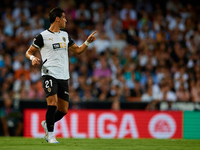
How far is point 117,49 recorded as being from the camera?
15914 millimetres

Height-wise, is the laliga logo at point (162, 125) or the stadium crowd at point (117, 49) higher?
the stadium crowd at point (117, 49)

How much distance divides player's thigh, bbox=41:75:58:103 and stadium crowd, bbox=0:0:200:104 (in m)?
5.48

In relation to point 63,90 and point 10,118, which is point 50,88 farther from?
point 10,118

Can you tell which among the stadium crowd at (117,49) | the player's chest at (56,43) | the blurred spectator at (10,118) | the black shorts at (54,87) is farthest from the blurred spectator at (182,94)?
the player's chest at (56,43)

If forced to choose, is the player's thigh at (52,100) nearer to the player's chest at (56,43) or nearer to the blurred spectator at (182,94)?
the player's chest at (56,43)

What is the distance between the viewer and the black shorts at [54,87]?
698 cm

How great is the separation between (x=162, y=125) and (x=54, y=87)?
5.95m

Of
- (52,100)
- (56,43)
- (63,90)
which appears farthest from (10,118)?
(56,43)

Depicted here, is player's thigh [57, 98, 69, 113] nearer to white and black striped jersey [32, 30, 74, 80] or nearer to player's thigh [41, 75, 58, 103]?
player's thigh [41, 75, 58, 103]

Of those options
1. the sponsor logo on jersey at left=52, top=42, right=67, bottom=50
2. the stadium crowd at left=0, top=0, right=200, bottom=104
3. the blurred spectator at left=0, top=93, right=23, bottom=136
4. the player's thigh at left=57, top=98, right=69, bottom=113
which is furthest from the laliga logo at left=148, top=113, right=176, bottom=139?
the sponsor logo on jersey at left=52, top=42, right=67, bottom=50

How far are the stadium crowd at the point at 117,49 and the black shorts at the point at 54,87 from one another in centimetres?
524

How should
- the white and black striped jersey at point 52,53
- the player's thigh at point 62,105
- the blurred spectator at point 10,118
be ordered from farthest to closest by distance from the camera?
the blurred spectator at point 10,118
the player's thigh at point 62,105
the white and black striped jersey at point 52,53

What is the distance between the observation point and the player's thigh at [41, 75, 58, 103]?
22.9ft

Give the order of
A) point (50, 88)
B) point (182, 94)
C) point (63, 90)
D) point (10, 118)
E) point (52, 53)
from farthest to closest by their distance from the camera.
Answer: point (182, 94), point (10, 118), point (63, 90), point (52, 53), point (50, 88)
